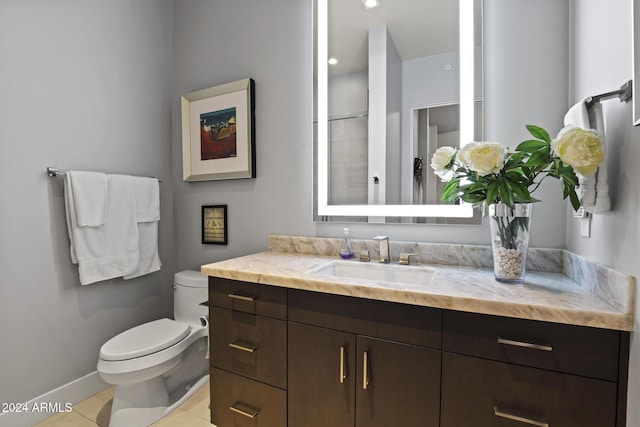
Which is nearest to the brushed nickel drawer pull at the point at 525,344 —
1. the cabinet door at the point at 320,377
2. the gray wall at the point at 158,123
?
the gray wall at the point at 158,123

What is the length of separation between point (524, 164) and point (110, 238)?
2.10 metres

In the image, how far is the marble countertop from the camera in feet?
2.60

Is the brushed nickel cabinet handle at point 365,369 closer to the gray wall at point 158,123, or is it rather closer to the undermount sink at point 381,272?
the undermount sink at point 381,272

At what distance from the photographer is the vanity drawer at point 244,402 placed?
1219 mm

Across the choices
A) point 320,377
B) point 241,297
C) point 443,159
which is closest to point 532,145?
point 443,159

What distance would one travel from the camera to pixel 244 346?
50.1 inches

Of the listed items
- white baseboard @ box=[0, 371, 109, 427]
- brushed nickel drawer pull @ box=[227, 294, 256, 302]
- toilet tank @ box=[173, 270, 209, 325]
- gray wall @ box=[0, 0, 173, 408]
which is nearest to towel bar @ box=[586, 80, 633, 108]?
brushed nickel drawer pull @ box=[227, 294, 256, 302]

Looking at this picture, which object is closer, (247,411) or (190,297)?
(247,411)

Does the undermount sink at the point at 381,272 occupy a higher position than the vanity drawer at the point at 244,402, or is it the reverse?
the undermount sink at the point at 381,272

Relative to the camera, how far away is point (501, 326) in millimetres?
882

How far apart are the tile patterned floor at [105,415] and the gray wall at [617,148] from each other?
1757 mm

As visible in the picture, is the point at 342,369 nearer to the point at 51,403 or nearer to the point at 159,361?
the point at 159,361

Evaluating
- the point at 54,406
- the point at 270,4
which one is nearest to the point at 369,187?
the point at 270,4

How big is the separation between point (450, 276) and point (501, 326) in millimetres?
316
